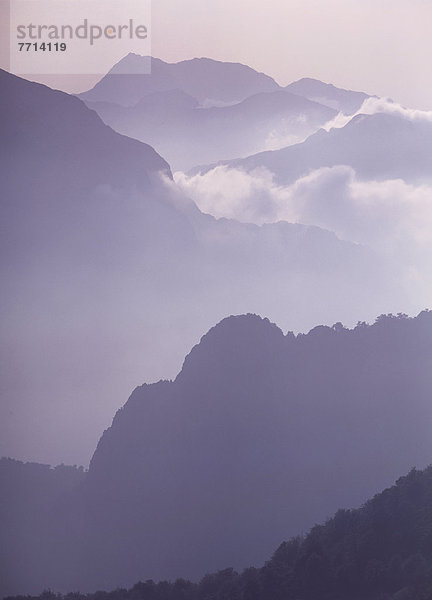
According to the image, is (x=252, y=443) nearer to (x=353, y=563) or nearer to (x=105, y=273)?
(x=353, y=563)

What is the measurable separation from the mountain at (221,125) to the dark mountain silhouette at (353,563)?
3.13 m

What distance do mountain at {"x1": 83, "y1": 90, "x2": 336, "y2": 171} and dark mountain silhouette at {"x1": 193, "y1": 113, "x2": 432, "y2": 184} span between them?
12 cm

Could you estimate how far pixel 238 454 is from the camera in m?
6.16

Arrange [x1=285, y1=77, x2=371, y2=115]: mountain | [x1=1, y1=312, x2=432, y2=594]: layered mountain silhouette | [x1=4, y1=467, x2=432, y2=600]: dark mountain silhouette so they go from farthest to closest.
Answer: [x1=285, y1=77, x2=371, y2=115]: mountain < [x1=1, y1=312, x2=432, y2=594]: layered mountain silhouette < [x1=4, y1=467, x2=432, y2=600]: dark mountain silhouette

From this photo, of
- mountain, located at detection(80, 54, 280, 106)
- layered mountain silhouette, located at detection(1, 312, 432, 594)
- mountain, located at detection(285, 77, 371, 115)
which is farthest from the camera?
mountain, located at detection(285, 77, 371, 115)

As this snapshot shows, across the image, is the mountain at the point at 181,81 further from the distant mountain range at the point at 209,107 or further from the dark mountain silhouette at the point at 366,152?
the dark mountain silhouette at the point at 366,152

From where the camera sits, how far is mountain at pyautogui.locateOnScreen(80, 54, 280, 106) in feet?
19.8

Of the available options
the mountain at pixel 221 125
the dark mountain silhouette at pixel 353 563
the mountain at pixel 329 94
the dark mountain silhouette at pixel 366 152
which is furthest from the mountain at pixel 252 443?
the mountain at pixel 329 94

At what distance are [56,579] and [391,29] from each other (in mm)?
5385

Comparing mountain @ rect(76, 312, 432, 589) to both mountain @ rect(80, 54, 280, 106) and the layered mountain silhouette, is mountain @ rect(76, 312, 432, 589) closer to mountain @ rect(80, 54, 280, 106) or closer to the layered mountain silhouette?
the layered mountain silhouette

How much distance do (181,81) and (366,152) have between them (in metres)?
1.75

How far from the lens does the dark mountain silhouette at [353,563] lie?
486cm

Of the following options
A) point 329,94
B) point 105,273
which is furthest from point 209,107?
point 105,273

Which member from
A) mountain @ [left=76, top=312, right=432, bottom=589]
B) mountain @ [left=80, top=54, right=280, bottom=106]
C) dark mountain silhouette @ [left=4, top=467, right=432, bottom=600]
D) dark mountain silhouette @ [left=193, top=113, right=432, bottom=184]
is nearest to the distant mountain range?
mountain @ [left=80, top=54, right=280, bottom=106]
